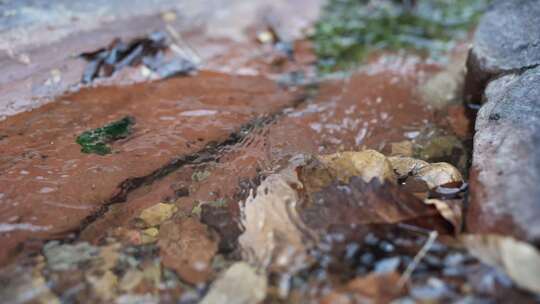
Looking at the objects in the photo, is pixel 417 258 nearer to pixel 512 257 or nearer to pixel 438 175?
pixel 512 257

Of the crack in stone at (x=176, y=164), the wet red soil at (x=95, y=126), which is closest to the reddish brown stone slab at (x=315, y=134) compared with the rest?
the crack in stone at (x=176, y=164)

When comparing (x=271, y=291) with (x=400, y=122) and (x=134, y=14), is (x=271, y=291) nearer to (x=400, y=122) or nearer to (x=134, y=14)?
(x=400, y=122)

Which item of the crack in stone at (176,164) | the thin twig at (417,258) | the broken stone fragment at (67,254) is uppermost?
the crack in stone at (176,164)

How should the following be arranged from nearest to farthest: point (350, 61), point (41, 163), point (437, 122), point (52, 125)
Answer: point (41, 163) < point (52, 125) < point (437, 122) < point (350, 61)

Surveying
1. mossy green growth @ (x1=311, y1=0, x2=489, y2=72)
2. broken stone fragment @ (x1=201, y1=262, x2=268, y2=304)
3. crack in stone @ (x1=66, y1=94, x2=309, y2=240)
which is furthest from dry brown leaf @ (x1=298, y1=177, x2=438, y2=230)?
mossy green growth @ (x1=311, y1=0, x2=489, y2=72)

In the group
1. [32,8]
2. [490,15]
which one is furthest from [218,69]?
[490,15]

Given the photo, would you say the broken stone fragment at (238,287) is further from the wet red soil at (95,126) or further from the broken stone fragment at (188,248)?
the wet red soil at (95,126)

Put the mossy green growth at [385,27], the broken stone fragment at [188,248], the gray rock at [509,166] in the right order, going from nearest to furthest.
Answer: the gray rock at [509,166] → the broken stone fragment at [188,248] → the mossy green growth at [385,27]
